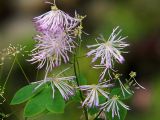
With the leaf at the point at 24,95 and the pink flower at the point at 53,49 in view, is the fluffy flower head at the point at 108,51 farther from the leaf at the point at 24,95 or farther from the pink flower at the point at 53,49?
the leaf at the point at 24,95

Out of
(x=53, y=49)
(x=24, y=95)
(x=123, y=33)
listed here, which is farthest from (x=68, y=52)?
(x=123, y=33)

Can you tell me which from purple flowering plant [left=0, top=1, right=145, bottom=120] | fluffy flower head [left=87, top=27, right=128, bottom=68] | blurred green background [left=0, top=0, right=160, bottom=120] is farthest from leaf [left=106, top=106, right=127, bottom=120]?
blurred green background [left=0, top=0, right=160, bottom=120]

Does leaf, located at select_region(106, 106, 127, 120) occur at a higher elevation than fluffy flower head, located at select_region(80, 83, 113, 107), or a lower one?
lower

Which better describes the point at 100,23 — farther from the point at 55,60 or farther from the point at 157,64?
the point at 55,60

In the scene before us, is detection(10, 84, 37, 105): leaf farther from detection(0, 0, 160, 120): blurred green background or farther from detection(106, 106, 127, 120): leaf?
detection(0, 0, 160, 120): blurred green background

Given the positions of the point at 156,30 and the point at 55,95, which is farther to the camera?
the point at 156,30

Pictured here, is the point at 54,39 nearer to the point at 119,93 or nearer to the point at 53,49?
the point at 53,49

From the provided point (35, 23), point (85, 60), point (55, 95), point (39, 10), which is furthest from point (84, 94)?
point (39, 10)
